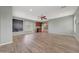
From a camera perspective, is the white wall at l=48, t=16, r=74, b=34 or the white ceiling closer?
the white ceiling

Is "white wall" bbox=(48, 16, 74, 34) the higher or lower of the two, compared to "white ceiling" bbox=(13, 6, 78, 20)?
lower

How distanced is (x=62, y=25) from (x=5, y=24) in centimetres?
785

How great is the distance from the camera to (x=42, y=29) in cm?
1688

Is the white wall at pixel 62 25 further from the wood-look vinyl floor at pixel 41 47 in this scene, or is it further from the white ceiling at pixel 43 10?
the wood-look vinyl floor at pixel 41 47

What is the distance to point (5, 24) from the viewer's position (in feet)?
12.6

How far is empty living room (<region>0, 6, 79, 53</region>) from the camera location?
3.19m

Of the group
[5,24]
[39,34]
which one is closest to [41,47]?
[5,24]

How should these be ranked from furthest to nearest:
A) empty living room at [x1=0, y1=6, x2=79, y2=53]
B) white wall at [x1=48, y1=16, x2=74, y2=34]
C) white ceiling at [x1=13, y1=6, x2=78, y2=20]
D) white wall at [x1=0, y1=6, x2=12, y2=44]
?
white wall at [x1=48, y1=16, x2=74, y2=34], white ceiling at [x1=13, y1=6, x2=78, y2=20], white wall at [x1=0, y1=6, x2=12, y2=44], empty living room at [x1=0, y1=6, x2=79, y2=53]

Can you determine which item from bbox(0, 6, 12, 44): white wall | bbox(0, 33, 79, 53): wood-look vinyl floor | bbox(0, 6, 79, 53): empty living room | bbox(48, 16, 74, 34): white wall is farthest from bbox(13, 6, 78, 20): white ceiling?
bbox(0, 33, 79, 53): wood-look vinyl floor

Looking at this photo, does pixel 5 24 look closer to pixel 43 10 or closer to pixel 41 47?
pixel 41 47

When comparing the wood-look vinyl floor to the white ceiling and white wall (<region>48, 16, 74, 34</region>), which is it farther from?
white wall (<region>48, 16, 74, 34</region>)

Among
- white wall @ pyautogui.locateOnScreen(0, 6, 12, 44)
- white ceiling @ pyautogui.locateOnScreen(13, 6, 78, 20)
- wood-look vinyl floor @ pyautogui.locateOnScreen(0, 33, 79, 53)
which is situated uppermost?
white ceiling @ pyautogui.locateOnScreen(13, 6, 78, 20)
